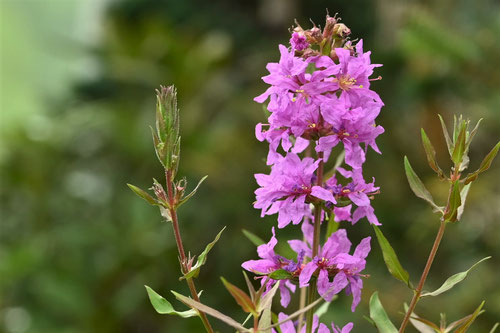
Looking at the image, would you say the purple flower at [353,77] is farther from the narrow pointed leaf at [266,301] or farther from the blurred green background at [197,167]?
the blurred green background at [197,167]

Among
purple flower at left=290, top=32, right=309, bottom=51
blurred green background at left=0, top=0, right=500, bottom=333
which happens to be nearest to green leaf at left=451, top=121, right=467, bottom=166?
purple flower at left=290, top=32, right=309, bottom=51

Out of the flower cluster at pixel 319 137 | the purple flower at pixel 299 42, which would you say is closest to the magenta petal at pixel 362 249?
the flower cluster at pixel 319 137

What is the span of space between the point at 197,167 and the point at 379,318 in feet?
7.84

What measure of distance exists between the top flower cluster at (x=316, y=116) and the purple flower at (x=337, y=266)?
0.08ft

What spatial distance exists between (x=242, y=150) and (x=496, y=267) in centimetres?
124

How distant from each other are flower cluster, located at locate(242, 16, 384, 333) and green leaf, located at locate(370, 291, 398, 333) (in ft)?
0.05

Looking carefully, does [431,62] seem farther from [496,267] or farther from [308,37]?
[308,37]

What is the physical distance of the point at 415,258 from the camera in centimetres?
262

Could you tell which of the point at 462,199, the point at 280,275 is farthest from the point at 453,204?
A: the point at 280,275

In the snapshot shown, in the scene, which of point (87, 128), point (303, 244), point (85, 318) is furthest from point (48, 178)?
point (303, 244)

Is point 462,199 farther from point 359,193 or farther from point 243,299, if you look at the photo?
point 243,299

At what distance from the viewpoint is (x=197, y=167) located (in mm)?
2859

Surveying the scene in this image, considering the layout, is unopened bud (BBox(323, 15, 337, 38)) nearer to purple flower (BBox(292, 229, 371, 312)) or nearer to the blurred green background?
purple flower (BBox(292, 229, 371, 312))

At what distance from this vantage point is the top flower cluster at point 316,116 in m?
0.47
